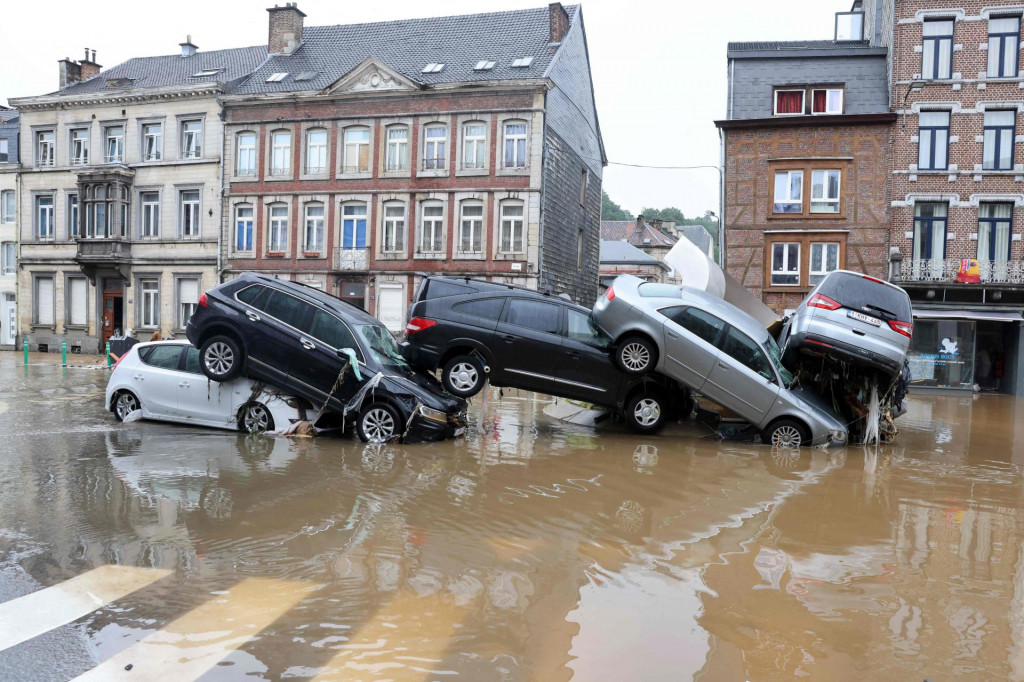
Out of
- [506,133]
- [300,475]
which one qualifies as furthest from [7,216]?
[300,475]

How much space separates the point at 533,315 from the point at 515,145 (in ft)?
57.7

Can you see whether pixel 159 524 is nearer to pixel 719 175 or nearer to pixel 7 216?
pixel 719 175

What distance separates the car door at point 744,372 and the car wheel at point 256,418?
6.02m

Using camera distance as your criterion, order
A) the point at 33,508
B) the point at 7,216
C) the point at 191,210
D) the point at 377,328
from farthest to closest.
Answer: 1. the point at 7,216
2. the point at 191,210
3. the point at 377,328
4. the point at 33,508

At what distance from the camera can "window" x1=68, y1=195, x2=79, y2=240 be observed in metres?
34.7

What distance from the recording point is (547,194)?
28.2m

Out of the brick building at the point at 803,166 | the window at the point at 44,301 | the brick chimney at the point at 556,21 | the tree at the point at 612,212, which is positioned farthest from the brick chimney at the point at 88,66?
the tree at the point at 612,212

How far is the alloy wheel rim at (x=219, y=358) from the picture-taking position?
1076 centimetres

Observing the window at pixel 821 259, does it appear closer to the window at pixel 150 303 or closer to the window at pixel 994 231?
the window at pixel 994 231

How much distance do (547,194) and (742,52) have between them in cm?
806

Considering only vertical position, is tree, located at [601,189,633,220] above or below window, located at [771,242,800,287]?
above

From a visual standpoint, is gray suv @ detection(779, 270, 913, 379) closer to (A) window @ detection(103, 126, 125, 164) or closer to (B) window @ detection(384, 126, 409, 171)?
(B) window @ detection(384, 126, 409, 171)

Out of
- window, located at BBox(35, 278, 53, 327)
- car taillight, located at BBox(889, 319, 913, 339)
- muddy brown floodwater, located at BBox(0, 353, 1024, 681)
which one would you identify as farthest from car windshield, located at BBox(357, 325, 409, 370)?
window, located at BBox(35, 278, 53, 327)

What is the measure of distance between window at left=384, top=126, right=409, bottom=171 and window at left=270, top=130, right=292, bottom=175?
405 cm
